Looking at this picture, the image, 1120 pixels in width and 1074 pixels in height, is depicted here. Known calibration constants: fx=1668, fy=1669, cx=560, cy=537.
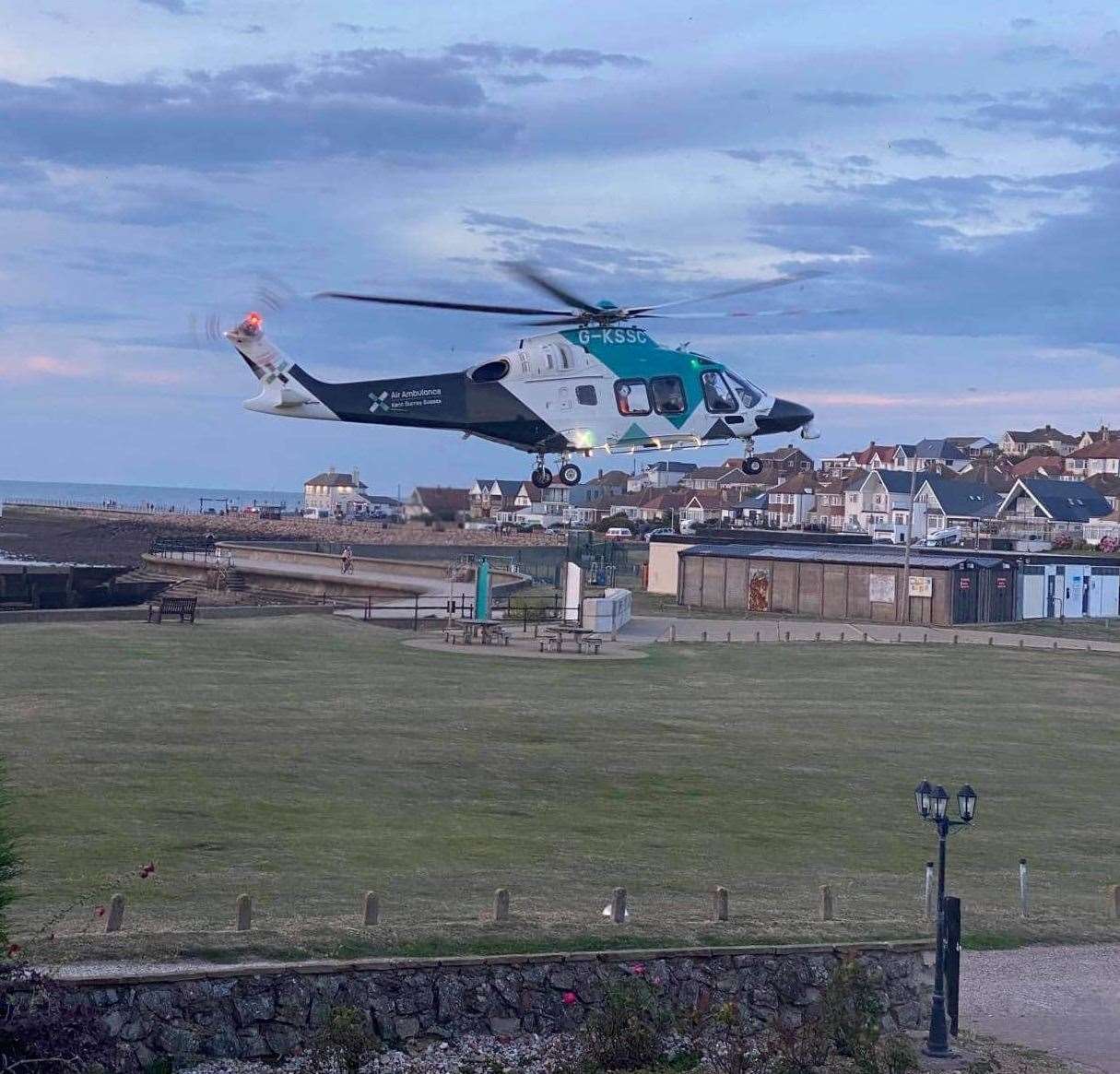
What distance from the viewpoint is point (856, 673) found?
5775cm

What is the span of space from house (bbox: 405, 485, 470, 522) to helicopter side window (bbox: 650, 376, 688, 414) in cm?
966

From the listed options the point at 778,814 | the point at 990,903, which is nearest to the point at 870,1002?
the point at 990,903

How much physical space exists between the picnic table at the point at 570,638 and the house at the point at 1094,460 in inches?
4796

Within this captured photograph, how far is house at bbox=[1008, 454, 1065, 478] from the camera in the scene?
16325 cm

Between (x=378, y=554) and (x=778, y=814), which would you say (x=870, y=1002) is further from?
(x=378, y=554)

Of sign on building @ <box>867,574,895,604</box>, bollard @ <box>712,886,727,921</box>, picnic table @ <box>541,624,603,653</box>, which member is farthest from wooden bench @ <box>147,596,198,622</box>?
bollard @ <box>712,886,727,921</box>

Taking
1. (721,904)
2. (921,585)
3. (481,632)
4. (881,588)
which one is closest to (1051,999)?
(721,904)

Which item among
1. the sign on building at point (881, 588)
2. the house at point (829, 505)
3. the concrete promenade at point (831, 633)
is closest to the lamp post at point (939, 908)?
the concrete promenade at point (831, 633)

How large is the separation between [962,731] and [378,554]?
5931cm

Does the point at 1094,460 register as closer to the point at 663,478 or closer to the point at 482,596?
the point at 663,478

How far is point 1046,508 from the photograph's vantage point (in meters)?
134

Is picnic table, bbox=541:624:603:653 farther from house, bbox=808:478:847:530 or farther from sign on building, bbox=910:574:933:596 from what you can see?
house, bbox=808:478:847:530

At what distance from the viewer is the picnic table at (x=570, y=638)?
59.0m

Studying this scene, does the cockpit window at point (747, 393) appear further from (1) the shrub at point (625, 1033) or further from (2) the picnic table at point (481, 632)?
(2) the picnic table at point (481, 632)
